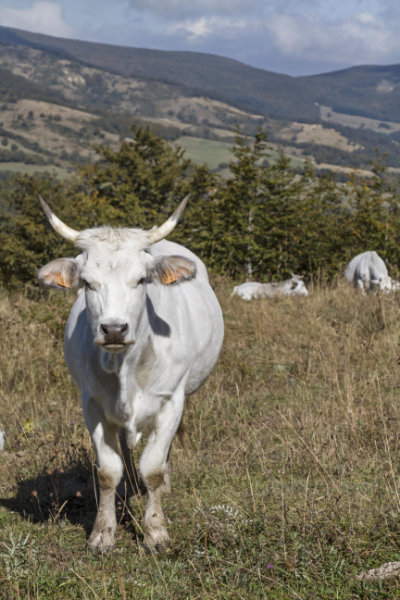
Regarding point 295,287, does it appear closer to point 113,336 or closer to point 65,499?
point 65,499

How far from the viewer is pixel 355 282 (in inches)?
606

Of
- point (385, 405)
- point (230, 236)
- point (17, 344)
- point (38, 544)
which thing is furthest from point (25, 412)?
point (230, 236)

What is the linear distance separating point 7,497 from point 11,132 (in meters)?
199

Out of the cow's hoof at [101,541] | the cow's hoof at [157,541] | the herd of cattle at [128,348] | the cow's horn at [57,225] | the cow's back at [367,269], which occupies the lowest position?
the cow's hoof at [101,541]

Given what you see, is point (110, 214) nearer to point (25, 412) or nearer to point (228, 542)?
point (25, 412)

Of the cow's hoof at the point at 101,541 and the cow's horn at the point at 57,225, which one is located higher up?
the cow's horn at the point at 57,225

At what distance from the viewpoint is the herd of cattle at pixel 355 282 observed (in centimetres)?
1342

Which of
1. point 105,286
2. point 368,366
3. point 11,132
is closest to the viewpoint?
point 105,286

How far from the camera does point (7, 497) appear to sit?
4.80m

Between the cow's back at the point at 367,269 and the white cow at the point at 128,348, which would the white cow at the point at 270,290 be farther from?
the white cow at the point at 128,348

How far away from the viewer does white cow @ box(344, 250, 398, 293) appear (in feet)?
48.9

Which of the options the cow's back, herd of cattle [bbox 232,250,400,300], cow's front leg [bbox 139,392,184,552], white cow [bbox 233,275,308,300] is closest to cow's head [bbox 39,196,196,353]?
cow's front leg [bbox 139,392,184,552]

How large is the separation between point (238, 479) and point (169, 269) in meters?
1.82

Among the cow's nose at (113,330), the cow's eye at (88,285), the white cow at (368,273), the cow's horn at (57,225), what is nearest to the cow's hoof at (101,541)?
the cow's nose at (113,330)
